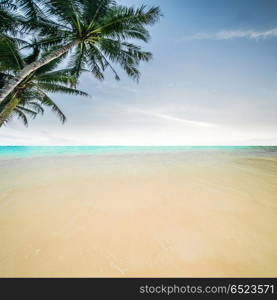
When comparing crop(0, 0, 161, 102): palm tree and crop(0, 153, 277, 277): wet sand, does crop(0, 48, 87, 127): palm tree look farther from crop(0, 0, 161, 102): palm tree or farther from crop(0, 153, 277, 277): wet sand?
crop(0, 153, 277, 277): wet sand

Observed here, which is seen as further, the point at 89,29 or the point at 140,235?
the point at 89,29

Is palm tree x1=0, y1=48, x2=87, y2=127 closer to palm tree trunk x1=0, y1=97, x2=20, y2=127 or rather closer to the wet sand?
palm tree trunk x1=0, y1=97, x2=20, y2=127

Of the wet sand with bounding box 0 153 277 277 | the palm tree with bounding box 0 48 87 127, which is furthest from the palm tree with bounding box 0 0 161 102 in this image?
the wet sand with bounding box 0 153 277 277

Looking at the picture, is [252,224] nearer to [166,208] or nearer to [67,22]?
[166,208]

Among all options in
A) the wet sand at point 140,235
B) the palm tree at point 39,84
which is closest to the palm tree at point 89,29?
the palm tree at point 39,84

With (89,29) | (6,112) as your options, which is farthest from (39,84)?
(89,29)

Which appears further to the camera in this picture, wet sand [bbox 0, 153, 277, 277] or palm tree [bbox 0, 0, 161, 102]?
palm tree [bbox 0, 0, 161, 102]

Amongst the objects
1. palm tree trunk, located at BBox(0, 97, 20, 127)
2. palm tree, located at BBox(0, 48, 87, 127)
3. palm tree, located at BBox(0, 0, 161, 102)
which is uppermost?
palm tree, located at BBox(0, 0, 161, 102)

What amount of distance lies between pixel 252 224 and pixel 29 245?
4177 millimetres

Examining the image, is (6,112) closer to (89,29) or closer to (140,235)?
(89,29)

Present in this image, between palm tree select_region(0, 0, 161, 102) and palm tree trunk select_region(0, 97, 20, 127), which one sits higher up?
palm tree select_region(0, 0, 161, 102)

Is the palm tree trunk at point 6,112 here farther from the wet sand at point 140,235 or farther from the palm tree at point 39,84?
the wet sand at point 140,235
